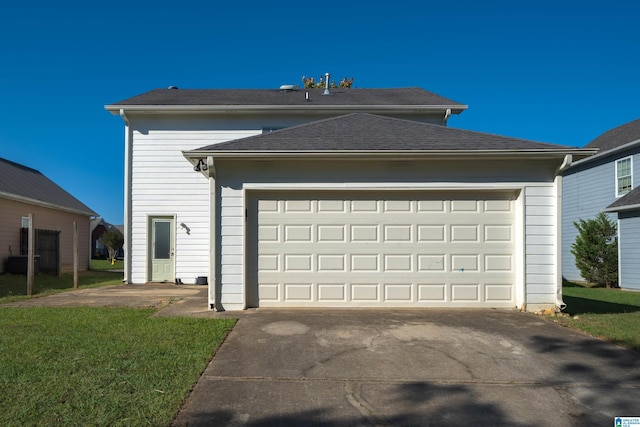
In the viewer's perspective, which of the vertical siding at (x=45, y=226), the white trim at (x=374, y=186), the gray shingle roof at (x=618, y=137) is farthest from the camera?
the gray shingle roof at (x=618, y=137)

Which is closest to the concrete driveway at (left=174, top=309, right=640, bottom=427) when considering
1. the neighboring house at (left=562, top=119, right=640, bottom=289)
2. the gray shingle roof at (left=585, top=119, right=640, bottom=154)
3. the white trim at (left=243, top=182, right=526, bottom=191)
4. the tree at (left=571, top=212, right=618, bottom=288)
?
the white trim at (left=243, top=182, right=526, bottom=191)

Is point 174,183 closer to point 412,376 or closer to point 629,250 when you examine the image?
point 412,376

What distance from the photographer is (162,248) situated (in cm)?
1294

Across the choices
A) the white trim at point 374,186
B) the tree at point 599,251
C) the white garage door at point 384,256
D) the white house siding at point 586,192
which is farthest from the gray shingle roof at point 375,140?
the white house siding at point 586,192

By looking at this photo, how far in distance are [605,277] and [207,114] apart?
53.6ft

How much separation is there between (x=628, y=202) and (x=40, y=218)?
2294cm

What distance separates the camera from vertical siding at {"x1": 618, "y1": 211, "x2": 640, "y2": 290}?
1474cm

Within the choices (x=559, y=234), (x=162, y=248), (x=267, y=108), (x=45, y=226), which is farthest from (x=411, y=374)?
(x=45, y=226)

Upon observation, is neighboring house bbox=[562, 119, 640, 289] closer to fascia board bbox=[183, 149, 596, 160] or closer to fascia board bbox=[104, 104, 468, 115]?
fascia board bbox=[104, 104, 468, 115]

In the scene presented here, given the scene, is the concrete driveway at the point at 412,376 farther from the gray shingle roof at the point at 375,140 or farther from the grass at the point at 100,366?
the gray shingle roof at the point at 375,140

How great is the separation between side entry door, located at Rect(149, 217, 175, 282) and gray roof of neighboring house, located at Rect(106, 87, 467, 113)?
12.5ft

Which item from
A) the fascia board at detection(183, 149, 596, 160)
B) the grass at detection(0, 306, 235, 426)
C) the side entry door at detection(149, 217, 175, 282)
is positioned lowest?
the grass at detection(0, 306, 235, 426)

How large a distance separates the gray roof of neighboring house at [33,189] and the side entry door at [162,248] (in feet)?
20.3

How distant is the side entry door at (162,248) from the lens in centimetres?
1284
